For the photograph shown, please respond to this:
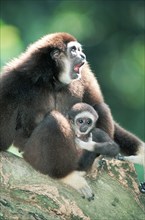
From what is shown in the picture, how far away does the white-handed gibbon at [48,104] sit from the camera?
10.7 m

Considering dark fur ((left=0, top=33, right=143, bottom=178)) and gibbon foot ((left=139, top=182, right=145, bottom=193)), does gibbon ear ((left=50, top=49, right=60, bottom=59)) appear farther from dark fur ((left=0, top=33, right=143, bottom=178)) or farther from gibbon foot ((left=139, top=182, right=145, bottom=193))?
gibbon foot ((left=139, top=182, right=145, bottom=193))

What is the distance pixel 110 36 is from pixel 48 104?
69.4ft

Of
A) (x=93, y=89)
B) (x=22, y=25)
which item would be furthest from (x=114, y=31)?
(x=93, y=89)

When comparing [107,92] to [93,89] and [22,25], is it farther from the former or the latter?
[93,89]

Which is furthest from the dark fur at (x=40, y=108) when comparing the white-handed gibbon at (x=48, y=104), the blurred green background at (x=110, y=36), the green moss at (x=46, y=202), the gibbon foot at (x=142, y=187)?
the blurred green background at (x=110, y=36)

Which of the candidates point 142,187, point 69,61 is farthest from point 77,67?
point 142,187

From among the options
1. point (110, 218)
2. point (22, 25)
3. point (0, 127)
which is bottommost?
point (110, 218)

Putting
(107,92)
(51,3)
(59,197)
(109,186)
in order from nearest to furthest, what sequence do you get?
(59,197) < (109,186) < (107,92) < (51,3)

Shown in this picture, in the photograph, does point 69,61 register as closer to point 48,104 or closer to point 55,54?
point 55,54

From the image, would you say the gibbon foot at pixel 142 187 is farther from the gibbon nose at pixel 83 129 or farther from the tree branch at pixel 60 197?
the gibbon nose at pixel 83 129

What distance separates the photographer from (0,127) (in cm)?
1082

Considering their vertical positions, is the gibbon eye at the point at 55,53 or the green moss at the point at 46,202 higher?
the gibbon eye at the point at 55,53

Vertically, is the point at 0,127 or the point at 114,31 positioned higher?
the point at 114,31

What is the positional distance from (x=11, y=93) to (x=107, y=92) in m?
18.0
